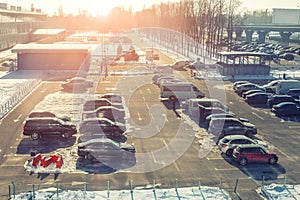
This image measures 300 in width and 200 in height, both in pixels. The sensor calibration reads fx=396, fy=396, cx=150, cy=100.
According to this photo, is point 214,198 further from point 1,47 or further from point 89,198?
point 1,47

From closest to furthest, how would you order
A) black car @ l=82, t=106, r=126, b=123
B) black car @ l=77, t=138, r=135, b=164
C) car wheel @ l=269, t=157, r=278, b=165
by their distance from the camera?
black car @ l=77, t=138, r=135, b=164, car wheel @ l=269, t=157, r=278, b=165, black car @ l=82, t=106, r=126, b=123

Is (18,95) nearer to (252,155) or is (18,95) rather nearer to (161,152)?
(161,152)

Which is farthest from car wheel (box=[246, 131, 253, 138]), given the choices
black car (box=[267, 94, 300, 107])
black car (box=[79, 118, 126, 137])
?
black car (box=[267, 94, 300, 107])

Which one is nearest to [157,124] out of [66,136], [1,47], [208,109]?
[208,109]

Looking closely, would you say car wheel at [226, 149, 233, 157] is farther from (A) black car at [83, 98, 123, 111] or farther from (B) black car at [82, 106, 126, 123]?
(A) black car at [83, 98, 123, 111]

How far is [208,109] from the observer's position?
2545cm

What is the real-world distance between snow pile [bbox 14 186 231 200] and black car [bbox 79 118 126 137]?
6.98 metres

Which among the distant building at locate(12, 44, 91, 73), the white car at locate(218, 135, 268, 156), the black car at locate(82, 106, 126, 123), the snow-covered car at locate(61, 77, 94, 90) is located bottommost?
the white car at locate(218, 135, 268, 156)

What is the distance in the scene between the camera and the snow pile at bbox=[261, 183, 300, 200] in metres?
14.8

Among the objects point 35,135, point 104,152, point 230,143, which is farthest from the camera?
point 35,135

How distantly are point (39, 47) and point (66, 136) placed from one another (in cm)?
2736

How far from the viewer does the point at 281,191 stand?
1527cm

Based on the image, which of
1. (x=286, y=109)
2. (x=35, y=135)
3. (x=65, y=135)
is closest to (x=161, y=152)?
(x=65, y=135)

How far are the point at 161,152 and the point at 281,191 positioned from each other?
6219mm
